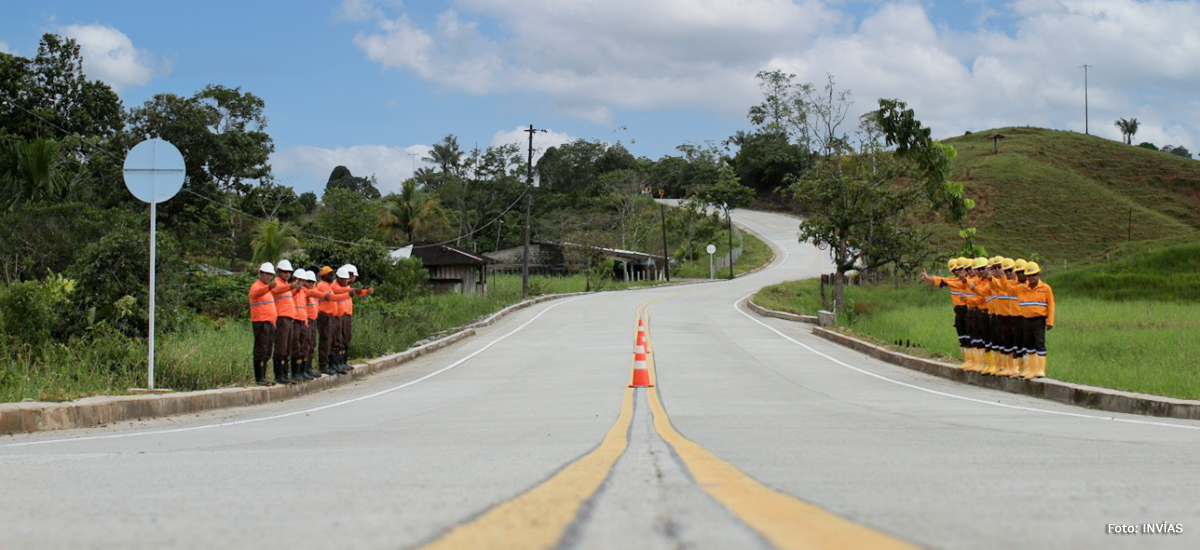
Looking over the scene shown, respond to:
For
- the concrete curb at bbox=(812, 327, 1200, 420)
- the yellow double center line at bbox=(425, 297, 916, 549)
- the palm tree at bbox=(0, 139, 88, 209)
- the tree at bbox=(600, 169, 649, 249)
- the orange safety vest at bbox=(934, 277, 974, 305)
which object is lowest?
the concrete curb at bbox=(812, 327, 1200, 420)

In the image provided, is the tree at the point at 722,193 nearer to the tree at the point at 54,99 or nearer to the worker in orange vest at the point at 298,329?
the tree at the point at 54,99

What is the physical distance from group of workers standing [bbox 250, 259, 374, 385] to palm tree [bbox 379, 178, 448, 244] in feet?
191

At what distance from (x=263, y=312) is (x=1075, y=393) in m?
11.5

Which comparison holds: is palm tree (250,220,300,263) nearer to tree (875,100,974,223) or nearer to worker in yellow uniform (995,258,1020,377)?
tree (875,100,974,223)

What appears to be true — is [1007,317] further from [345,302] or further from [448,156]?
[448,156]

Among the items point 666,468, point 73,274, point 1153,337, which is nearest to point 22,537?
point 666,468

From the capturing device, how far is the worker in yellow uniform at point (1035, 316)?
15.7 m

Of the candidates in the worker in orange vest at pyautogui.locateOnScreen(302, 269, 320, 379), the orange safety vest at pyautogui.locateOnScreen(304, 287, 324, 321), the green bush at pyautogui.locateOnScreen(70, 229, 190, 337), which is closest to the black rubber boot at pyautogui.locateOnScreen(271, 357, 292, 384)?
the worker in orange vest at pyautogui.locateOnScreen(302, 269, 320, 379)

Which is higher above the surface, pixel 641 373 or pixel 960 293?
pixel 960 293

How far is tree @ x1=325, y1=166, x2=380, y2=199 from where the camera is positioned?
123 metres

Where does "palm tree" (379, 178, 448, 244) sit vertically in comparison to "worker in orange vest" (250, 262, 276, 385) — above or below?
above

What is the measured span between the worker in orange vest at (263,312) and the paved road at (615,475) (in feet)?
4.10

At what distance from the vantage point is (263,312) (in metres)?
14.9

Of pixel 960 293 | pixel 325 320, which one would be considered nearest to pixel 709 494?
pixel 325 320
